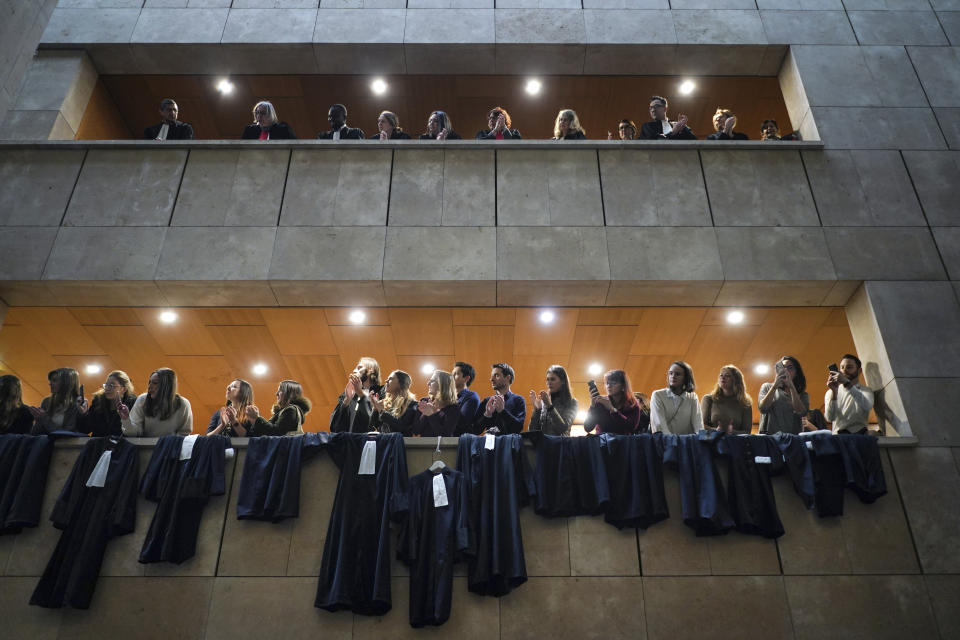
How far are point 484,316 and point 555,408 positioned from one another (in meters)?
2.39

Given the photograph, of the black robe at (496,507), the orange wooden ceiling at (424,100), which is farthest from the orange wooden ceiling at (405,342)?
the orange wooden ceiling at (424,100)

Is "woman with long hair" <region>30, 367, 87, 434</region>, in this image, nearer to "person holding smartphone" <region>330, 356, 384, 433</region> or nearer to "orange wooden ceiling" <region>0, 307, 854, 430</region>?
"orange wooden ceiling" <region>0, 307, 854, 430</region>

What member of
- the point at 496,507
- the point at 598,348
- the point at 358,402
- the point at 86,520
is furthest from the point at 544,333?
the point at 86,520

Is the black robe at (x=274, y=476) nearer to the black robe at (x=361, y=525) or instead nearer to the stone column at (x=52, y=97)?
the black robe at (x=361, y=525)

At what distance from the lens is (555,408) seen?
752 centimetres

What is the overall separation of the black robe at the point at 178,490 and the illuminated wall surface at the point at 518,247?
240 millimetres

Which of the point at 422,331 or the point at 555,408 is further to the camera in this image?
the point at 422,331

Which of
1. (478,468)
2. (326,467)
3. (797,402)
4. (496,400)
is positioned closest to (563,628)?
(478,468)

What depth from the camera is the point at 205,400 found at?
38.2 ft

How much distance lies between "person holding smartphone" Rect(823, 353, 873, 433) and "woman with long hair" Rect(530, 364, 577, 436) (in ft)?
9.88

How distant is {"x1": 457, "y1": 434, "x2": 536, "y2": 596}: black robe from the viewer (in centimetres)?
639

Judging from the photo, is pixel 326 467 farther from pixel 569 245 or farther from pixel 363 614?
pixel 569 245

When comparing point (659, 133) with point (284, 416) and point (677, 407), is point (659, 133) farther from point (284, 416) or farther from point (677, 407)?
point (284, 416)

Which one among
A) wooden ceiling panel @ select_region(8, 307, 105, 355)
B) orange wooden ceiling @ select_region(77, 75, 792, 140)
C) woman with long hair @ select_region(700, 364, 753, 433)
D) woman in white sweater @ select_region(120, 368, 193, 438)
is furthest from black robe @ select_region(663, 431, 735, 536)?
wooden ceiling panel @ select_region(8, 307, 105, 355)
